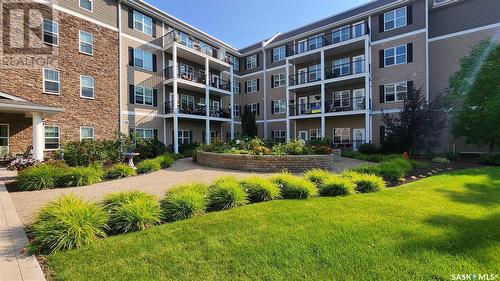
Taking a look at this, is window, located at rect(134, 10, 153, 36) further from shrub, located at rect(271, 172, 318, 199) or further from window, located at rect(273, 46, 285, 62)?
shrub, located at rect(271, 172, 318, 199)

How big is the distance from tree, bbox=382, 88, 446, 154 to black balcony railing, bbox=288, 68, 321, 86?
32.2 ft

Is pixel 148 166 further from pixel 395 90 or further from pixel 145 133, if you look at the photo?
pixel 395 90

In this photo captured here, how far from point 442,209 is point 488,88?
1382 centimetres

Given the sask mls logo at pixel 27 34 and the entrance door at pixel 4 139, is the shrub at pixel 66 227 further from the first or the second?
the sask mls logo at pixel 27 34

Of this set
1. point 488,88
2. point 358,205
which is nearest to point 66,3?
point 358,205

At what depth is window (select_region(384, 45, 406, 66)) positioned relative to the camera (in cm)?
2061

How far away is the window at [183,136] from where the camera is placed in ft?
78.4

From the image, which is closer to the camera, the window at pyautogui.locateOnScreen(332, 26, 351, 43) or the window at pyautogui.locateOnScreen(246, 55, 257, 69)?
the window at pyautogui.locateOnScreen(332, 26, 351, 43)

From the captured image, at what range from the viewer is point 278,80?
28969mm

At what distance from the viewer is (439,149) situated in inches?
749

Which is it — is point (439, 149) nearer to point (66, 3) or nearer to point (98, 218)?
point (98, 218)

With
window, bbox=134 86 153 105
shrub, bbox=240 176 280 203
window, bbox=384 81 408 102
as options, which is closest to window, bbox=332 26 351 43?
window, bbox=384 81 408 102

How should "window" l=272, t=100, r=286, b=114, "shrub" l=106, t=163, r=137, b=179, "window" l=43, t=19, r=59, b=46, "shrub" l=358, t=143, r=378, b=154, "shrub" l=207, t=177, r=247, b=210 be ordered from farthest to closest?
"window" l=272, t=100, r=286, b=114 → "shrub" l=358, t=143, r=378, b=154 → "window" l=43, t=19, r=59, b=46 → "shrub" l=106, t=163, r=137, b=179 → "shrub" l=207, t=177, r=247, b=210

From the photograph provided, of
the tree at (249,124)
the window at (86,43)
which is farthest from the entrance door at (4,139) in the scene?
the tree at (249,124)
